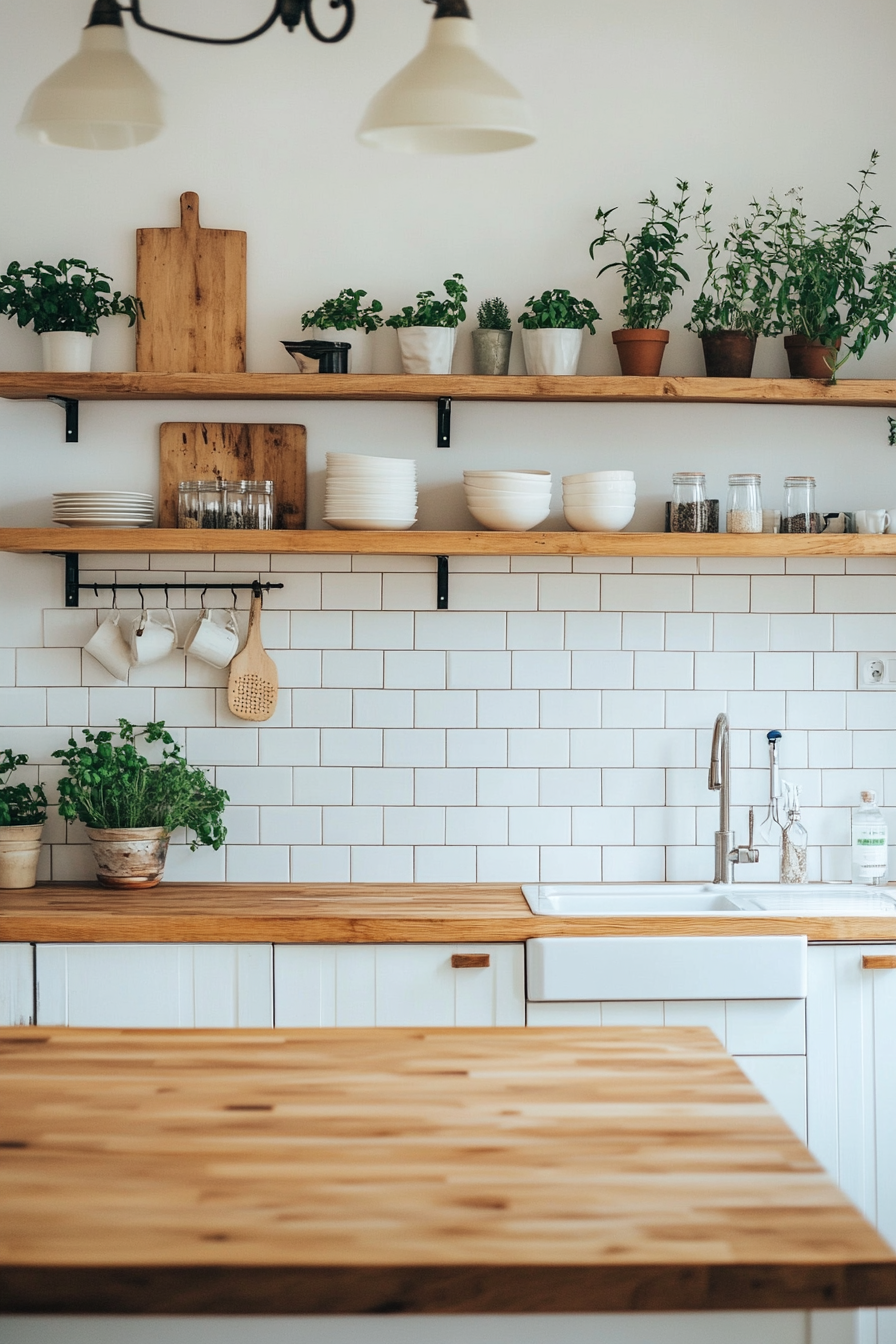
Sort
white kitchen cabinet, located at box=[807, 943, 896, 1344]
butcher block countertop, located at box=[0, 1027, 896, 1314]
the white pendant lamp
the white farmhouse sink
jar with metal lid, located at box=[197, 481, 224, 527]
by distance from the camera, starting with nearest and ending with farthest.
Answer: butcher block countertop, located at box=[0, 1027, 896, 1314] < the white pendant lamp < white kitchen cabinet, located at box=[807, 943, 896, 1344] < the white farmhouse sink < jar with metal lid, located at box=[197, 481, 224, 527]

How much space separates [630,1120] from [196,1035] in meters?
0.72

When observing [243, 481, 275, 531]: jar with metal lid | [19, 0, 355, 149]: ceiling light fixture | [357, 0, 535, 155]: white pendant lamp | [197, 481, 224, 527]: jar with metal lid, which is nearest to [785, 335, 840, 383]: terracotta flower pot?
[243, 481, 275, 531]: jar with metal lid

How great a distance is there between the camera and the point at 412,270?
11.5 ft

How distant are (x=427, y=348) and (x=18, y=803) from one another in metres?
1.64

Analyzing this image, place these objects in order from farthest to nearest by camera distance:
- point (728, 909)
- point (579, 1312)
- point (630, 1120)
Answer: point (728, 909) < point (630, 1120) < point (579, 1312)

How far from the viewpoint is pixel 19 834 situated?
3277mm

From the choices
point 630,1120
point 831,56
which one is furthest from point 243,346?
point 630,1120

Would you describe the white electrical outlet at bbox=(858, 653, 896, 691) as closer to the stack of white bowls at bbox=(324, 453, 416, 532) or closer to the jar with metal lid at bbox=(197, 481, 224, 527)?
the stack of white bowls at bbox=(324, 453, 416, 532)

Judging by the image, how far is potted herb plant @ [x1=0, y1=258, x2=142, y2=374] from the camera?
3322 mm

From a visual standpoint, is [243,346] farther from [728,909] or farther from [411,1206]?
[411,1206]

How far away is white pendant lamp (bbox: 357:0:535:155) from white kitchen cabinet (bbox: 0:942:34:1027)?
205cm

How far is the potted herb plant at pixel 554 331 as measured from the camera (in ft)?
10.9

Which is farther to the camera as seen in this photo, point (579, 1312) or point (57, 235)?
point (57, 235)

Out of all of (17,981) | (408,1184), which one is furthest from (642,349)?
(408,1184)
